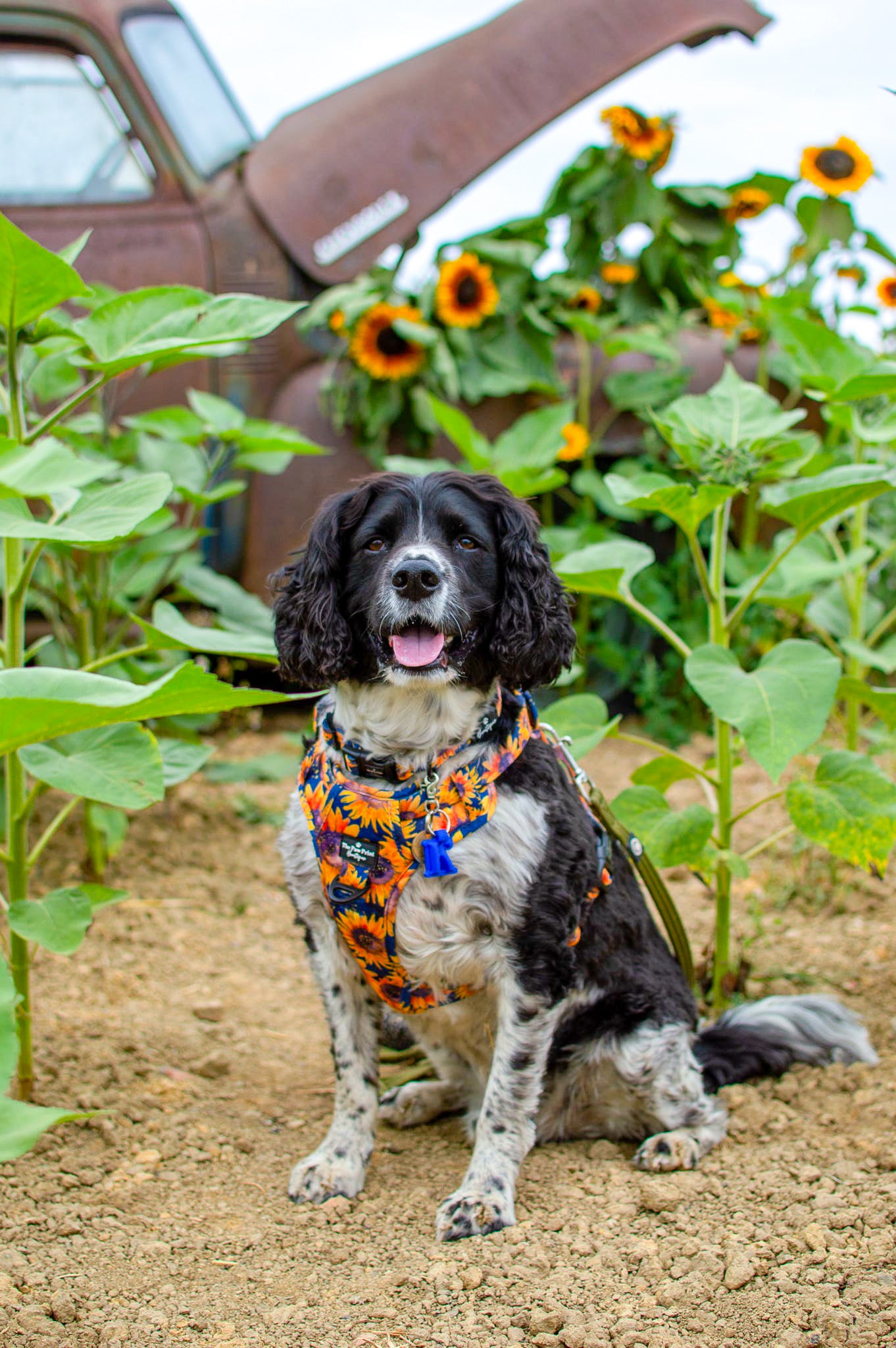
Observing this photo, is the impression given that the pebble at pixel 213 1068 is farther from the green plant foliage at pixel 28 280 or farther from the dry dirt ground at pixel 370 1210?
the green plant foliage at pixel 28 280

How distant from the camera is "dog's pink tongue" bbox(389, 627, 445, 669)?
89.5 inches

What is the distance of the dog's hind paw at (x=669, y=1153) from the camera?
8.33 ft

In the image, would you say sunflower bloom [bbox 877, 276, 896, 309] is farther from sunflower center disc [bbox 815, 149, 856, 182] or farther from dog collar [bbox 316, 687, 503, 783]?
dog collar [bbox 316, 687, 503, 783]

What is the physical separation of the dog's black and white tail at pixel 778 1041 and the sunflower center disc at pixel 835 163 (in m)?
3.22

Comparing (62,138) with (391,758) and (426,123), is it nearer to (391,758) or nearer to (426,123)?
(426,123)

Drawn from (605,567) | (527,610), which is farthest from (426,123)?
(527,610)

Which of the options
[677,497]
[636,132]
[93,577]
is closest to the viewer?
[677,497]

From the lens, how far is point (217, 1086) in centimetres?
291

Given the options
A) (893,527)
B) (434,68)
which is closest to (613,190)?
(434,68)

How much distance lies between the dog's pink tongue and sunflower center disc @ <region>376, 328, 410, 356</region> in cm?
302

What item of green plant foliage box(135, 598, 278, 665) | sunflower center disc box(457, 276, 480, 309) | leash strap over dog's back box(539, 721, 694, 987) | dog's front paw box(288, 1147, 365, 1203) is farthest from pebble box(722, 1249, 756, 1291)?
sunflower center disc box(457, 276, 480, 309)

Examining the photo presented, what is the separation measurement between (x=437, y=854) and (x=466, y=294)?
3.47 m

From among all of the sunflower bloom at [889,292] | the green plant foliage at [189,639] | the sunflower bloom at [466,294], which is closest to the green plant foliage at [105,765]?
the green plant foliage at [189,639]

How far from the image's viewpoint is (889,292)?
190 inches
